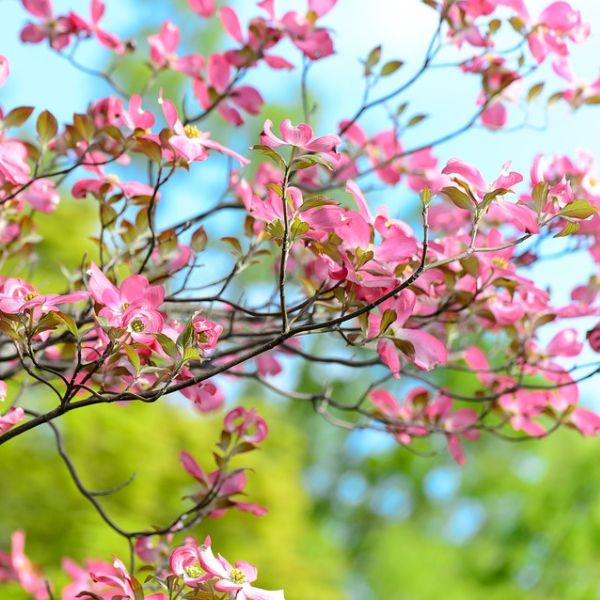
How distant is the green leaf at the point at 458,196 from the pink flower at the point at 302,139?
0.34 ft

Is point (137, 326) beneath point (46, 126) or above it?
beneath

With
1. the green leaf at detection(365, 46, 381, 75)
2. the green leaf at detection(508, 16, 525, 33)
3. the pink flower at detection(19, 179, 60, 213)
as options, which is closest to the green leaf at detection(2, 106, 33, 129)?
the pink flower at detection(19, 179, 60, 213)

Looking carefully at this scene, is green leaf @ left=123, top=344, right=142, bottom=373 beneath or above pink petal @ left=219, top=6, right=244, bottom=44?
beneath

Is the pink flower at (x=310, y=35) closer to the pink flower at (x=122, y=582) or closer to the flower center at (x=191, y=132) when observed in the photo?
the flower center at (x=191, y=132)

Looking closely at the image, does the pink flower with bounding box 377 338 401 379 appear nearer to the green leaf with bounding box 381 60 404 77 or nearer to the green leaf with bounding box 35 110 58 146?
the green leaf with bounding box 35 110 58 146

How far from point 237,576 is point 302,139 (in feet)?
1.29

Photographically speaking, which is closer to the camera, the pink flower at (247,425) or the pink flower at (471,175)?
the pink flower at (471,175)

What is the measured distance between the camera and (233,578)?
2.76 feet

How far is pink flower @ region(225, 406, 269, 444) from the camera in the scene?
1113 millimetres

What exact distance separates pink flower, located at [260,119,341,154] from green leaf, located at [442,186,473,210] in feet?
0.34

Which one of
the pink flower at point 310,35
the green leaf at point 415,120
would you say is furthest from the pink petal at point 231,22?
the green leaf at point 415,120

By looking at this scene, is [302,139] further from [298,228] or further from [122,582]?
[122,582]

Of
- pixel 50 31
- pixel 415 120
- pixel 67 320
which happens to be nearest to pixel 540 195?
pixel 67 320

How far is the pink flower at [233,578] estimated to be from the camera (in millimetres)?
832
